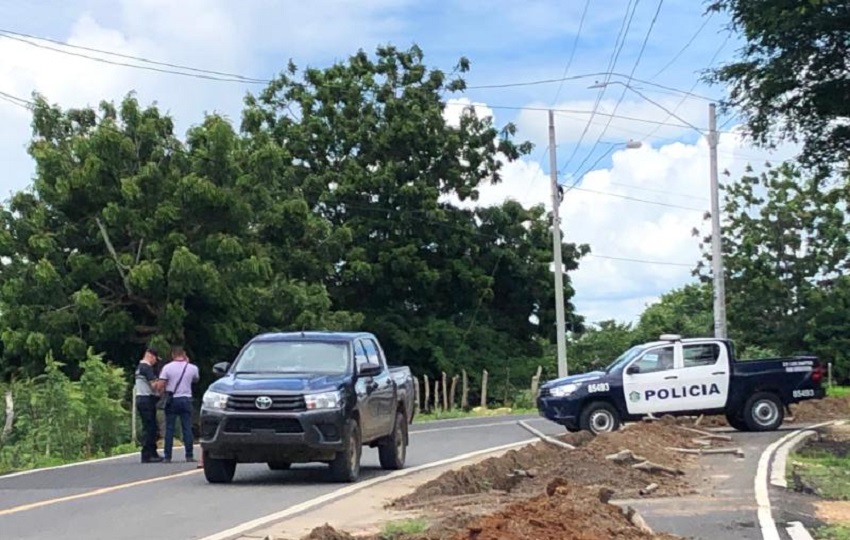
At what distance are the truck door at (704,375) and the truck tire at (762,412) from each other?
1.90 ft

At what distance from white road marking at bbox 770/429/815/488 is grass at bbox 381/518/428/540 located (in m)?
5.28

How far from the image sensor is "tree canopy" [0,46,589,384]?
33.6m

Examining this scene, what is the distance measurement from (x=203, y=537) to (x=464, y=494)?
12.4 ft

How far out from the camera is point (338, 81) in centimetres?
5178

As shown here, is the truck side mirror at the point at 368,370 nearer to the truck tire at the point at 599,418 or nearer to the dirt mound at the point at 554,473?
the dirt mound at the point at 554,473

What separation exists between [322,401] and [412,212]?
35.1 m

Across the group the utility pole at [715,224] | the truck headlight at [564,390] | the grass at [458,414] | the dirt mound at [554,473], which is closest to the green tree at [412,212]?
the grass at [458,414]

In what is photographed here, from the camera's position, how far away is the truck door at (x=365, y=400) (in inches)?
617

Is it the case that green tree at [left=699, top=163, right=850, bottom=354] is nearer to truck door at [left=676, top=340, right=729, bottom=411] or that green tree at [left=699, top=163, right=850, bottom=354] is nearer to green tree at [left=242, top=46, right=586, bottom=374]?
green tree at [left=242, top=46, right=586, bottom=374]

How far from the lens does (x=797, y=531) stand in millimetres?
10680

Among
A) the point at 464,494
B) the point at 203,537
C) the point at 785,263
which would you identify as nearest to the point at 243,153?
the point at 464,494

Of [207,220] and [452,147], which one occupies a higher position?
[452,147]

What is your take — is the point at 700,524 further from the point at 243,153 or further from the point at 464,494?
the point at 243,153

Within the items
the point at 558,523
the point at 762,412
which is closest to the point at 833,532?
the point at 558,523
